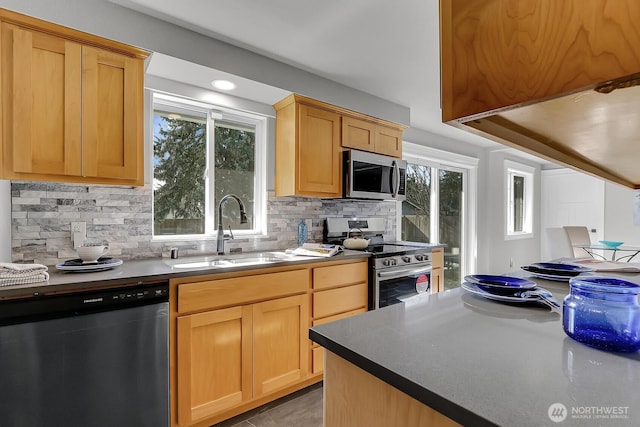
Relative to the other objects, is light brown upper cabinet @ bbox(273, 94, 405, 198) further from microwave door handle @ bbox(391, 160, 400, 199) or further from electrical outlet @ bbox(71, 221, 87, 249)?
electrical outlet @ bbox(71, 221, 87, 249)

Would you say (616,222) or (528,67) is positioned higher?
(528,67)

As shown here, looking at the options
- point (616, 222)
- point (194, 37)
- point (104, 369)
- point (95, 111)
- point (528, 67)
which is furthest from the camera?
point (616, 222)

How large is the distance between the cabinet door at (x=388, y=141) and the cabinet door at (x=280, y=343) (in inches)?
71.6

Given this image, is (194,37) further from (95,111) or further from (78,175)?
(78,175)

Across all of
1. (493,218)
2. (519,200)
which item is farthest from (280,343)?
(519,200)

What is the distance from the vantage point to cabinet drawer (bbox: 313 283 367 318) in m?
2.41

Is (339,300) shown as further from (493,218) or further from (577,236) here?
(493,218)

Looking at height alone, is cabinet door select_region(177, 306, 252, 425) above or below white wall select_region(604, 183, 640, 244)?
below

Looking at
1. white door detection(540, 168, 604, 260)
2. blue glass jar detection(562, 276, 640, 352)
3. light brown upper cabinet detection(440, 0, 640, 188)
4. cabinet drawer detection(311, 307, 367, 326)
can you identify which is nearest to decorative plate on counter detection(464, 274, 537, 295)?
blue glass jar detection(562, 276, 640, 352)

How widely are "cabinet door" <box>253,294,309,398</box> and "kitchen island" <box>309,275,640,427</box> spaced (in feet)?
4.27

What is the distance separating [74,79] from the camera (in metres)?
1.74

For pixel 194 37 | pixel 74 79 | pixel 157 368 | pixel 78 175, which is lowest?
pixel 157 368

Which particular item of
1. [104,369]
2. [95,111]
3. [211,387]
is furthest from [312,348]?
[95,111]

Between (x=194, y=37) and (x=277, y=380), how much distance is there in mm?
2335
